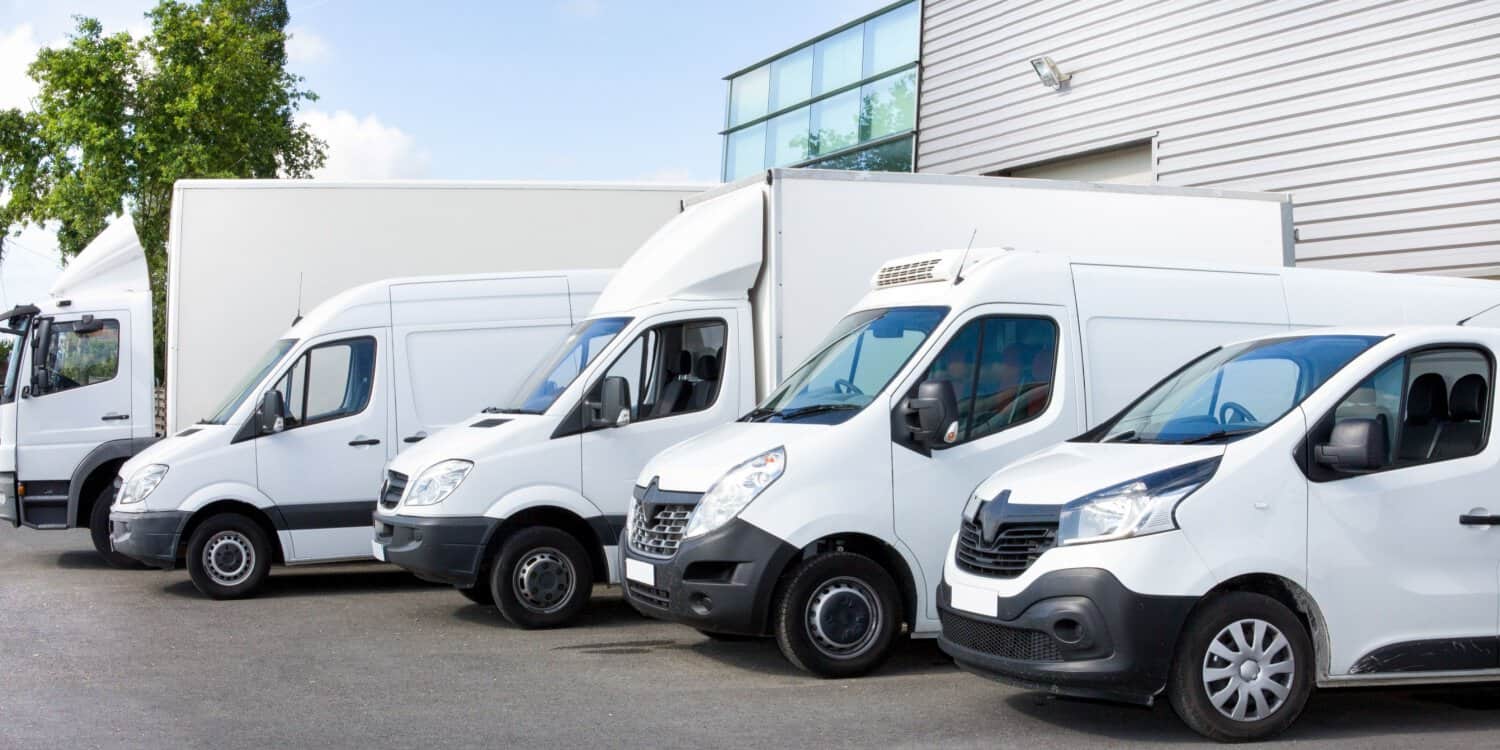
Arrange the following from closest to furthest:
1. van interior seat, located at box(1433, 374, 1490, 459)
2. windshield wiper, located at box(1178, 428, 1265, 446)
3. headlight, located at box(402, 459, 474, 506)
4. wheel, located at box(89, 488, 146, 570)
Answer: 1. windshield wiper, located at box(1178, 428, 1265, 446)
2. van interior seat, located at box(1433, 374, 1490, 459)
3. headlight, located at box(402, 459, 474, 506)
4. wheel, located at box(89, 488, 146, 570)

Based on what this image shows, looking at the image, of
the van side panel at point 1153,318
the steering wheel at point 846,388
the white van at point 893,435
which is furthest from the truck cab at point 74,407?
the van side panel at point 1153,318

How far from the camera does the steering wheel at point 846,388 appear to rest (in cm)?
823

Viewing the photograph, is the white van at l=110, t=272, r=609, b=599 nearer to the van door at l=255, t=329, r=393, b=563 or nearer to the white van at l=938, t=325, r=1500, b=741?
the van door at l=255, t=329, r=393, b=563

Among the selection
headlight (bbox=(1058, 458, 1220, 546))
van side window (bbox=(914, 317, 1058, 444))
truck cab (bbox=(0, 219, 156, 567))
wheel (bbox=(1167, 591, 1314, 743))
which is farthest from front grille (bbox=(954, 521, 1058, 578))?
truck cab (bbox=(0, 219, 156, 567))

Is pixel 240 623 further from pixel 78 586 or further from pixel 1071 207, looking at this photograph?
pixel 1071 207

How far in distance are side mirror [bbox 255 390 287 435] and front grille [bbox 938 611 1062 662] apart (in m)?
6.45

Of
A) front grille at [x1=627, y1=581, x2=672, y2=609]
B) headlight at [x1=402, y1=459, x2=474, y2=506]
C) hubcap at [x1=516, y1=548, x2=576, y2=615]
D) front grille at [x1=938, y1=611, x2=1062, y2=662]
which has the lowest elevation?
hubcap at [x1=516, y1=548, x2=576, y2=615]

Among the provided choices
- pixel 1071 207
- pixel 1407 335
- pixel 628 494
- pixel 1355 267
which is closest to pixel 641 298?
pixel 628 494

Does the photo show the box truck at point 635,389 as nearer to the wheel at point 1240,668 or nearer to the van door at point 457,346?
the van door at point 457,346

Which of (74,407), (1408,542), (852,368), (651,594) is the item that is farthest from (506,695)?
(74,407)

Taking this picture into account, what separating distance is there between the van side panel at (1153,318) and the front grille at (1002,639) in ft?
6.97

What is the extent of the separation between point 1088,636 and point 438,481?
16.4ft

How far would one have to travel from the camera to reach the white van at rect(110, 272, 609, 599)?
1155 cm

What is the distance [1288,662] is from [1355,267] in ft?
31.8
